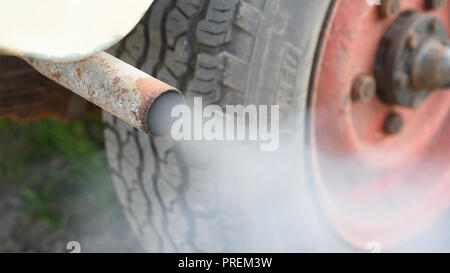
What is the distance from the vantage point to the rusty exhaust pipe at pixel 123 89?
2.25 feet

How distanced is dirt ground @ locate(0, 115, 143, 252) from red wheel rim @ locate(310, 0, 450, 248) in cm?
70

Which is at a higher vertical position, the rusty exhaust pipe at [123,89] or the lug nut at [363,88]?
the lug nut at [363,88]

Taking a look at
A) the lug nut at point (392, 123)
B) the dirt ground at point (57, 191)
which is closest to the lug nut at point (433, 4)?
the lug nut at point (392, 123)

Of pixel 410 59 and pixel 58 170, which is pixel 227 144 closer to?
pixel 410 59

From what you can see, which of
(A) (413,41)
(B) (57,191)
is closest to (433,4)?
(A) (413,41)

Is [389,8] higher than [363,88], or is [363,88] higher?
[389,8]

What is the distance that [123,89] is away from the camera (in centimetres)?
71

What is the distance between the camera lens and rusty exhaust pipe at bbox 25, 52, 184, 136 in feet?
2.25

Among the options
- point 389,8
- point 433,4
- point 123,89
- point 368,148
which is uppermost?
point 433,4

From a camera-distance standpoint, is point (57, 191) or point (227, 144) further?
point (57, 191)

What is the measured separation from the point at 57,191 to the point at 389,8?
1.18 metres

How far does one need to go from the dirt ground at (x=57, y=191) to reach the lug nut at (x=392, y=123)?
80 cm

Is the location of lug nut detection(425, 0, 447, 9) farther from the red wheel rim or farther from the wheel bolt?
the wheel bolt

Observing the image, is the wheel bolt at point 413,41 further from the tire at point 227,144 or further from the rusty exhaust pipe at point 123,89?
the rusty exhaust pipe at point 123,89
